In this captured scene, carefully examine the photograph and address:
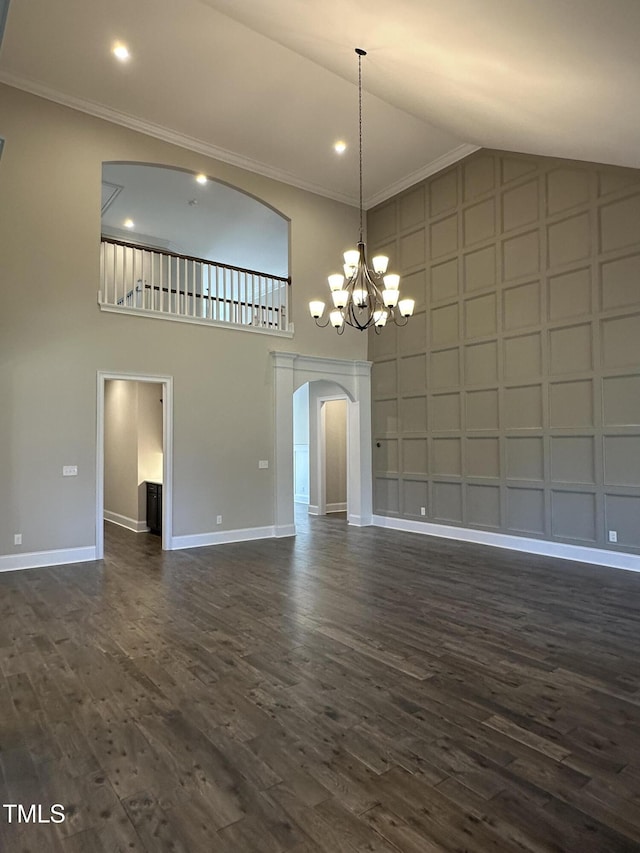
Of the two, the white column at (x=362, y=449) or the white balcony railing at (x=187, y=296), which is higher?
the white balcony railing at (x=187, y=296)

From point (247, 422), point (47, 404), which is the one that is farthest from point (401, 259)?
point (47, 404)

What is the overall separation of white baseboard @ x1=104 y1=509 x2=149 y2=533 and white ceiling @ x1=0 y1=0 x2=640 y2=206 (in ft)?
19.0

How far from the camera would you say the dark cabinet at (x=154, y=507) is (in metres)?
7.85

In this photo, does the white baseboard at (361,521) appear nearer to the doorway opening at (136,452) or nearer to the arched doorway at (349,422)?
the arched doorway at (349,422)

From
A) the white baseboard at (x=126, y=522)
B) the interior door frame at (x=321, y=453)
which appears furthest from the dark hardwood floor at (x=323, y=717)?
the interior door frame at (x=321, y=453)

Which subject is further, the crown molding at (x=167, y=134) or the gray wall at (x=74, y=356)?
the crown molding at (x=167, y=134)

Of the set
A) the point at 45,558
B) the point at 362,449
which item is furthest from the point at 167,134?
the point at 45,558

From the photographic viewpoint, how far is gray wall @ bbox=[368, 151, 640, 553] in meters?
5.72

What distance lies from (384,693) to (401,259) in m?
7.00

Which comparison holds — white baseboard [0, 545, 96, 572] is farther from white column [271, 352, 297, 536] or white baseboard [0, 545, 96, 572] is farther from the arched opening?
the arched opening

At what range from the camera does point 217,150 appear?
7.34 m

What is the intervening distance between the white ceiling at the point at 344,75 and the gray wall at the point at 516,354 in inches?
33.3

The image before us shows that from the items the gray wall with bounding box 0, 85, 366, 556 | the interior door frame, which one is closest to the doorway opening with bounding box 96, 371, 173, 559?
the gray wall with bounding box 0, 85, 366, 556

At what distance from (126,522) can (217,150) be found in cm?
605
